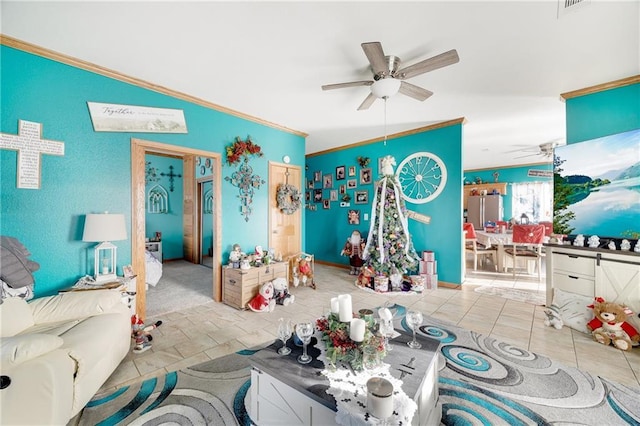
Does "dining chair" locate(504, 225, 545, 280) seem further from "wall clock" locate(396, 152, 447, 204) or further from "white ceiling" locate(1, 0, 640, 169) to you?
"white ceiling" locate(1, 0, 640, 169)

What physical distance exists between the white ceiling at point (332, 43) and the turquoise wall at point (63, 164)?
0.24m

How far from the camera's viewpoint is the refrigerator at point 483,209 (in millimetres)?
7543

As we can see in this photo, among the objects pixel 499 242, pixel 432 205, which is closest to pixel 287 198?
pixel 432 205

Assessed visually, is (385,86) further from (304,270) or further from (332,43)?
(304,270)

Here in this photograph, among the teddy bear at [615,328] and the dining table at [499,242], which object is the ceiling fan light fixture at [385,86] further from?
the dining table at [499,242]

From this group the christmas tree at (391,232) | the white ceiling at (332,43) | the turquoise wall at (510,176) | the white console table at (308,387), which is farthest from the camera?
the turquoise wall at (510,176)

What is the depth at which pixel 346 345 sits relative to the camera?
1.41m

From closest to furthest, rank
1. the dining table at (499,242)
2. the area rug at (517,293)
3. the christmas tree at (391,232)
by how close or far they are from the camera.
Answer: the area rug at (517,293)
the christmas tree at (391,232)
the dining table at (499,242)

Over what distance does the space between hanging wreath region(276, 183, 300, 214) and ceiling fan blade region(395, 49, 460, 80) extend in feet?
8.24

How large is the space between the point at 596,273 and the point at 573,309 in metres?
0.46

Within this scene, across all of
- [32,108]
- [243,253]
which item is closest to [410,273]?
[243,253]

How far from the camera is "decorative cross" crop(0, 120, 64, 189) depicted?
2107 millimetres

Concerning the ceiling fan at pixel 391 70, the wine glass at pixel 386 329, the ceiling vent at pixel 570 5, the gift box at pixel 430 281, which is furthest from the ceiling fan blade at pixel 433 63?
the gift box at pixel 430 281

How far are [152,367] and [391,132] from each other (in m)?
4.71
